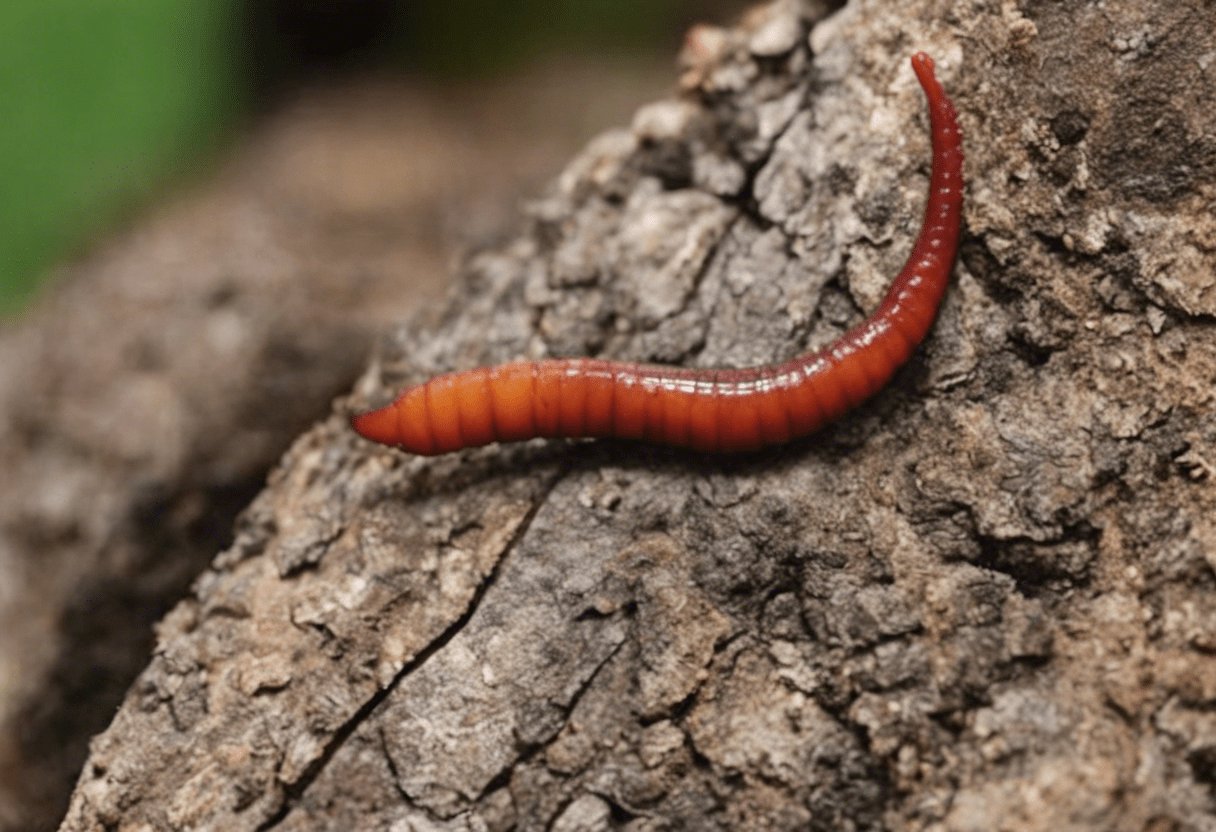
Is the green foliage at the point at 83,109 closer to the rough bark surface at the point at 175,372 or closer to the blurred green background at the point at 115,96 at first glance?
the blurred green background at the point at 115,96

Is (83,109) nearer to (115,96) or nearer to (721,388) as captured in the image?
(115,96)

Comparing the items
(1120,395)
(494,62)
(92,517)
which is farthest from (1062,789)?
(494,62)

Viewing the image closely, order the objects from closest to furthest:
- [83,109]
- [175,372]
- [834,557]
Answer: [834,557] < [175,372] < [83,109]

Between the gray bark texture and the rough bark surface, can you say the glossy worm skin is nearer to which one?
the gray bark texture

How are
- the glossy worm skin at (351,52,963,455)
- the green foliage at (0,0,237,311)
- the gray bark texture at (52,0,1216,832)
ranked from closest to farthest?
the gray bark texture at (52,0,1216,832) → the glossy worm skin at (351,52,963,455) → the green foliage at (0,0,237,311)

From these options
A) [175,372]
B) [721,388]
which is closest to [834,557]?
[721,388]

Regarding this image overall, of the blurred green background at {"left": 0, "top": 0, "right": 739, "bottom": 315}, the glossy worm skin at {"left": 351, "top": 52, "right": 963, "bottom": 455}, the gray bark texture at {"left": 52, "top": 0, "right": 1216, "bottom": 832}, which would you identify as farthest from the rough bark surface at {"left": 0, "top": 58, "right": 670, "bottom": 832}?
the glossy worm skin at {"left": 351, "top": 52, "right": 963, "bottom": 455}

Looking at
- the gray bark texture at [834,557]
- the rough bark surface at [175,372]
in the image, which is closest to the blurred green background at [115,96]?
the rough bark surface at [175,372]
